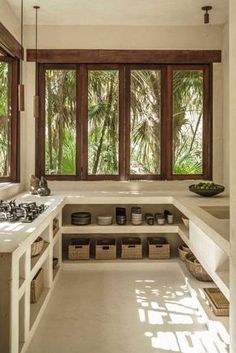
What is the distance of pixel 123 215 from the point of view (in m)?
4.58

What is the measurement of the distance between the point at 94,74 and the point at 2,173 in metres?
1.75

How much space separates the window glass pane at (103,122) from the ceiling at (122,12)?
2.17 feet

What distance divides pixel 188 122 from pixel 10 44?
240 cm

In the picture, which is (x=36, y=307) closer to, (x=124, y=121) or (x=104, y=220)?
(x=104, y=220)

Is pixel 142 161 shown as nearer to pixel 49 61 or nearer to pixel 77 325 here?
pixel 49 61

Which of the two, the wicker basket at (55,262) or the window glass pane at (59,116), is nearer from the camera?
the wicker basket at (55,262)

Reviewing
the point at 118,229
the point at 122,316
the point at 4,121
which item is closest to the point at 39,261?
the point at 122,316

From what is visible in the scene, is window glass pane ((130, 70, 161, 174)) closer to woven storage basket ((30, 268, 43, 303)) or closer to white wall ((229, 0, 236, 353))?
woven storage basket ((30, 268, 43, 303))

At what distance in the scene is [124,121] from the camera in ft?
16.3

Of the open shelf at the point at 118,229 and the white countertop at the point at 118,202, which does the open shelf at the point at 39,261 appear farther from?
the open shelf at the point at 118,229

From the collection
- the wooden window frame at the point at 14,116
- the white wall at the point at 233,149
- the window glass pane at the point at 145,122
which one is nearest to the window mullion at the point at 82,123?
the window glass pane at the point at 145,122

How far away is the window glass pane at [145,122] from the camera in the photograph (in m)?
4.98

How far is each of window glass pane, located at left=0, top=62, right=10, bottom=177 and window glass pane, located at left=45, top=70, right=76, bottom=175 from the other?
20.9 inches

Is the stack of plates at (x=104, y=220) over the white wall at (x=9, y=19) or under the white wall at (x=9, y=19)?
under
